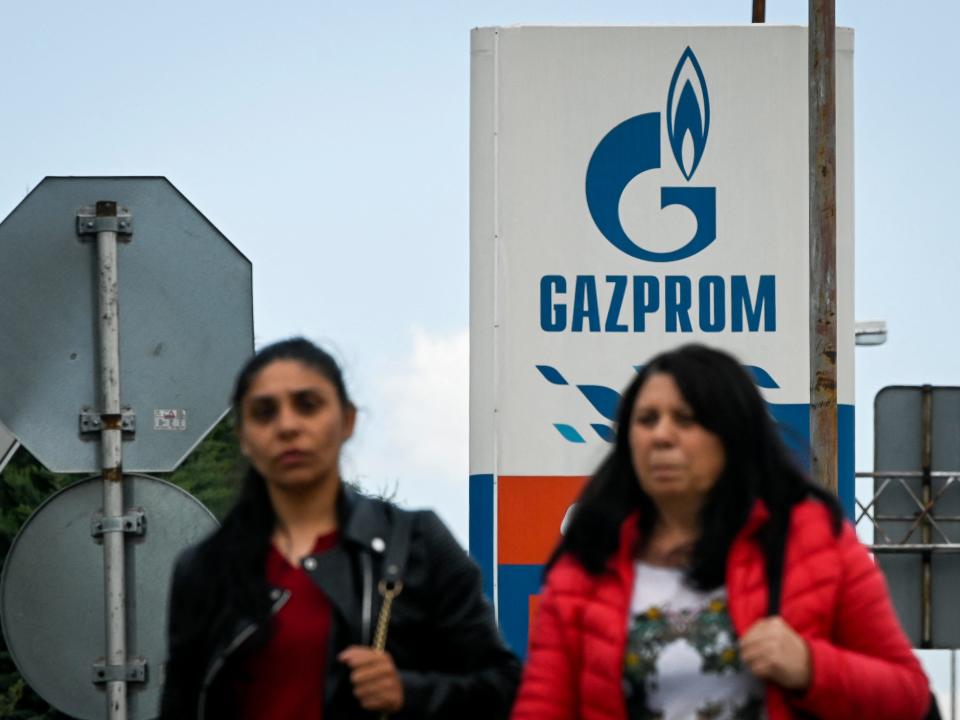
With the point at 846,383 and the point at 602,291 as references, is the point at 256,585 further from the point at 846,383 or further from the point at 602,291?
the point at 846,383

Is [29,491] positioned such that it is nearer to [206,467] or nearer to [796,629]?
[206,467]

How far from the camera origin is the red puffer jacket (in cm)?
372

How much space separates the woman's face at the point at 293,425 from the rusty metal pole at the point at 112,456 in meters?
1.91

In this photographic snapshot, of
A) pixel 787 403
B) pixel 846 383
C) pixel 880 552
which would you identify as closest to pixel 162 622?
pixel 787 403

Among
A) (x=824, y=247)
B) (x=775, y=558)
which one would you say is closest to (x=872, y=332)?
(x=824, y=247)

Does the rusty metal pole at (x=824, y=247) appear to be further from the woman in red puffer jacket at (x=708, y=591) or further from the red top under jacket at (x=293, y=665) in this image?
the red top under jacket at (x=293, y=665)

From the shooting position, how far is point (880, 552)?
16594 mm

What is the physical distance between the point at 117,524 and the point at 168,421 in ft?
1.05

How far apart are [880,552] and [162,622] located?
1115 cm

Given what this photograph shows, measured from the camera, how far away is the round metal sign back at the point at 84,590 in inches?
235

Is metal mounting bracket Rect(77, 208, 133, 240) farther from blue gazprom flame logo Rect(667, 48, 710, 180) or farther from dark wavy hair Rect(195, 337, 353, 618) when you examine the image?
blue gazprom flame logo Rect(667, 48, 710, 180)

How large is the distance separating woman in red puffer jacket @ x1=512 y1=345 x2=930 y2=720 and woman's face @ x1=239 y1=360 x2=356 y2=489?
44 cm

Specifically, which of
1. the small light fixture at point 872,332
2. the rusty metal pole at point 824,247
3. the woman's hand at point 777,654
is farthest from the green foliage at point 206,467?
the woman's hand at point 777,654

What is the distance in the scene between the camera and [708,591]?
3.82 meters
